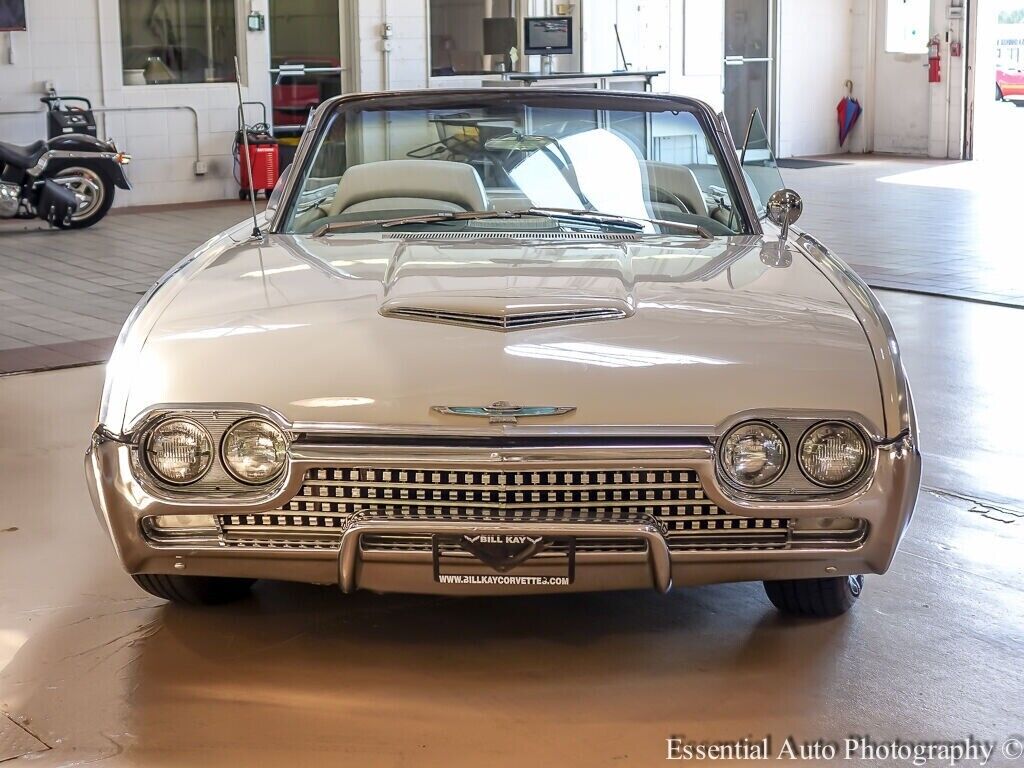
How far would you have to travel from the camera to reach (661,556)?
2.65 meters

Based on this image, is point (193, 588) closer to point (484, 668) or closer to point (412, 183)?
point (484, 668)

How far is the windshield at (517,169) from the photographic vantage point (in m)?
3.73

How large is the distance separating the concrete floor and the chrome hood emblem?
23.8 inches

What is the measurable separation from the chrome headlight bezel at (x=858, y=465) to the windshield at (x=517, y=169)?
1.10m

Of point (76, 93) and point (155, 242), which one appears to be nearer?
point (155, 242)

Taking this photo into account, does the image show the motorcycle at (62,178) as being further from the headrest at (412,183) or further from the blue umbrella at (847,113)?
the blue umbrella at (847,113)

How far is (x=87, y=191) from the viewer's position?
440 inches

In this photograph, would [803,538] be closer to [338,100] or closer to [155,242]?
[338,100]

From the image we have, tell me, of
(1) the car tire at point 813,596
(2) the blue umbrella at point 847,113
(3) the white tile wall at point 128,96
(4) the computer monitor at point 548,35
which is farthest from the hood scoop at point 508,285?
(2) the blue umbrella at point 847,113

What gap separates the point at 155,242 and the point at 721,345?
833 cm

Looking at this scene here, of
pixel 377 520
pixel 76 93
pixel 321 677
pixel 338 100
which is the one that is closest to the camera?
pixel 377 520

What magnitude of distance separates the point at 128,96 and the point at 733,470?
11.0 metres

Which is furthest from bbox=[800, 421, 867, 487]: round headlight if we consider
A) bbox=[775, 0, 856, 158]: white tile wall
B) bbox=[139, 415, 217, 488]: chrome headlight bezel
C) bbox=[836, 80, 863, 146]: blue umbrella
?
bbox=[836, 80, 863, 146]: blue umbrella

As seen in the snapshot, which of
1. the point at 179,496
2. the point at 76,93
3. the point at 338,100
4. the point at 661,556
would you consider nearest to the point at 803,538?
the point at 661,556
